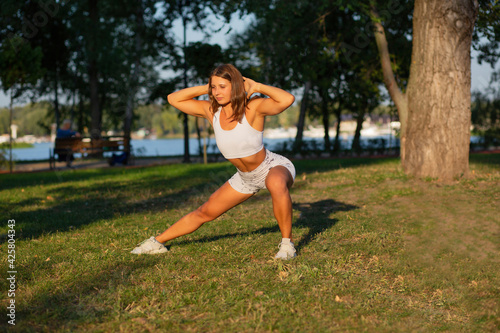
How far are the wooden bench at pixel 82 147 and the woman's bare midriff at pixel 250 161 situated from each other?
1313 cm

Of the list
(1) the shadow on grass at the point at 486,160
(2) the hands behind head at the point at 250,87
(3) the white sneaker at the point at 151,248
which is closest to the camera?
(2) the hands behind head at the point at 250,87

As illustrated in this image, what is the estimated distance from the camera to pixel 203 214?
471cm

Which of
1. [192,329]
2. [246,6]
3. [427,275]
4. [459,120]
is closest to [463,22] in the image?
[459,120]

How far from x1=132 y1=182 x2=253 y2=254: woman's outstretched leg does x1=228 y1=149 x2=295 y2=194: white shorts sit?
61mm

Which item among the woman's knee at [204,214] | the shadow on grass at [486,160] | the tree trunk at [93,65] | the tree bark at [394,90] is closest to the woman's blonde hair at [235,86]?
the woman's knee at [204,214]

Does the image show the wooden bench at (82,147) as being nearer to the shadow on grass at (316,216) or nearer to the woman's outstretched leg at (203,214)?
the shadow on grass at (316,216)

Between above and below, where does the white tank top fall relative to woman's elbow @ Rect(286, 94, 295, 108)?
below

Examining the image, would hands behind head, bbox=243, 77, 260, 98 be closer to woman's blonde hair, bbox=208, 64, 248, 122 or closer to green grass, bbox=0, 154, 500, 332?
woman's blonde hair, bbox=208, 64, 248, 122

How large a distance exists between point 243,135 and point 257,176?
1.48 ft

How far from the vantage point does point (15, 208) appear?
8086mm

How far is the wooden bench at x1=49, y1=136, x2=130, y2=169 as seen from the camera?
640 inches

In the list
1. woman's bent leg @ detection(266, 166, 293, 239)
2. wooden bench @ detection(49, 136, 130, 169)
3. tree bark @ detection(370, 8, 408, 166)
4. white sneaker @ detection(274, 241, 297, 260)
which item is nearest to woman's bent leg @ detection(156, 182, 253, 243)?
woman's bent leg @ detection(266, 166, 293, 239)

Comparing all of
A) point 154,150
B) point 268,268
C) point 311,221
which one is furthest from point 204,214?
point 154,150

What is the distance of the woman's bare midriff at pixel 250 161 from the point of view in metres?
4.34
